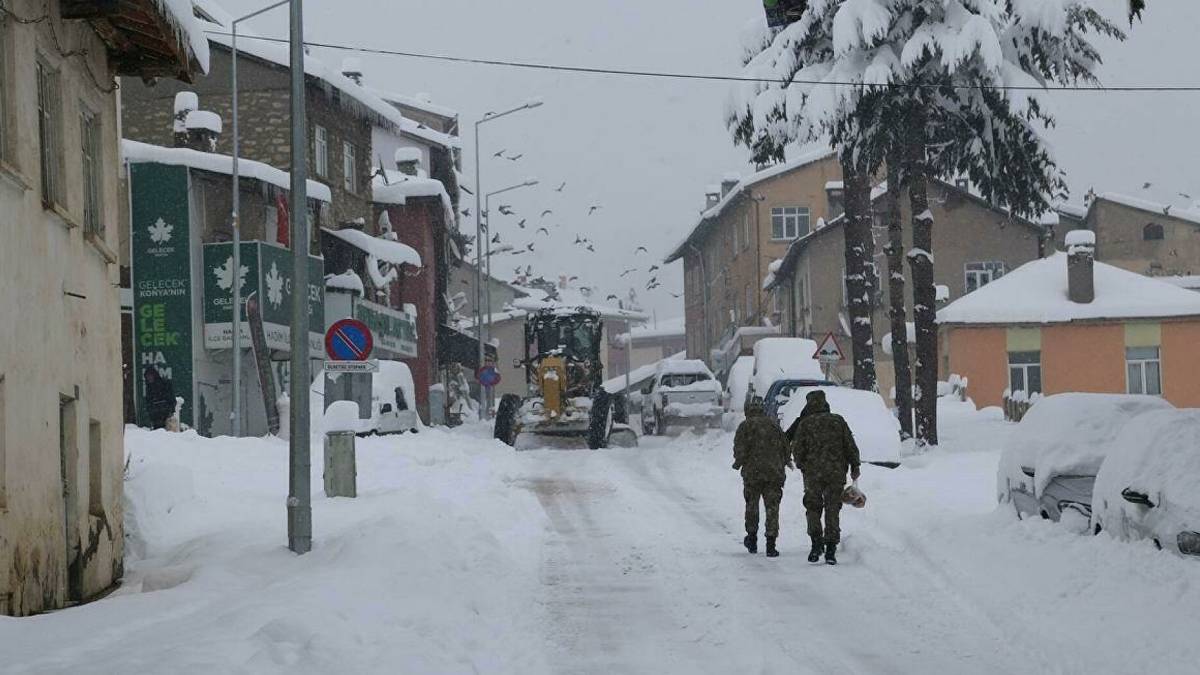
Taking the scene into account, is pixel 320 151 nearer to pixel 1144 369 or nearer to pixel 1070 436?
pixel 1144 369

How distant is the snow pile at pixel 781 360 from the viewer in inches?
1660

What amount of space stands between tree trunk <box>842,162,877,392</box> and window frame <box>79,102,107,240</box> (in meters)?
18.7

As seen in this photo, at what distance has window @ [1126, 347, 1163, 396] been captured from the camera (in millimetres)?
50844

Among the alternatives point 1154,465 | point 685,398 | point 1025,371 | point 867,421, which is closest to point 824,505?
point 1154,465

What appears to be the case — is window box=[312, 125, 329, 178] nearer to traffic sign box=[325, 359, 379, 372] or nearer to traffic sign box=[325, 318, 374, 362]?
traffic sign box=[325, 318, 374, 362]

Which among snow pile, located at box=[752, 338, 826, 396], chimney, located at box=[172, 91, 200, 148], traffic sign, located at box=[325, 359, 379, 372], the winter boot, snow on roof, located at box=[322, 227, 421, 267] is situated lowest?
the winter boot

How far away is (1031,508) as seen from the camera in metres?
15.7

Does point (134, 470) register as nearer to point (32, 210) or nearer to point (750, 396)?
point (32, 210)

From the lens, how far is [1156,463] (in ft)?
41.4

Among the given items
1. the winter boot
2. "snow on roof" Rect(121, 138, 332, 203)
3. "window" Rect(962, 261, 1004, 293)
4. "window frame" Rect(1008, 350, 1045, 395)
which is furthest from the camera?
"window" Rect(962, 261, 1004, 293)

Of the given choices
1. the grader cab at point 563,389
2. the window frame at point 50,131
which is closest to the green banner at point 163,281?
the grader cab at point 563,389

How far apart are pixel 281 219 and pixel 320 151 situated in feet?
19.1

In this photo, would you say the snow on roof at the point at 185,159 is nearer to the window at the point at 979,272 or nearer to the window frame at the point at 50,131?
the window frame at the point at 50,131

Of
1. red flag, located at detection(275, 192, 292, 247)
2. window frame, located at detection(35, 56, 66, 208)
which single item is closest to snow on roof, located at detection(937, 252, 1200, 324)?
red flag, located at detection(275, 192, 292, 247)
